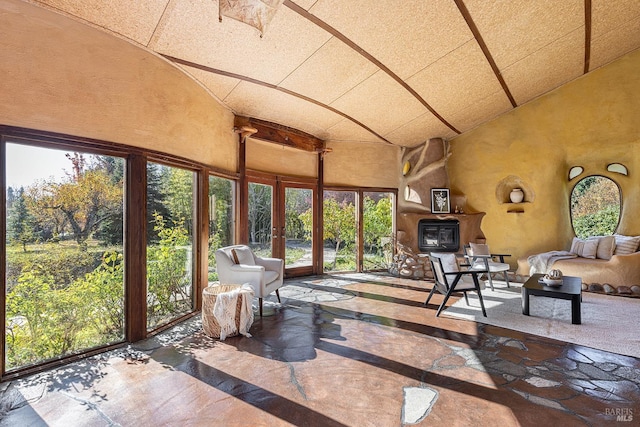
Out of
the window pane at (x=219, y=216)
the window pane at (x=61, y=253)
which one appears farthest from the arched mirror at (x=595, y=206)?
the window pane at (x=61, y=253)

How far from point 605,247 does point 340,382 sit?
19.2 ft

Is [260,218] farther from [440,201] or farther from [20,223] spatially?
[440,201]

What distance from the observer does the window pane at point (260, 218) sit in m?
6.01

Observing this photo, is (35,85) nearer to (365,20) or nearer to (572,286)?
(365,20)

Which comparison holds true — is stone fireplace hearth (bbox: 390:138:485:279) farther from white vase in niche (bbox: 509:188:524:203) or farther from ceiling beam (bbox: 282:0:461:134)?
ceiling beam (bbox: 282:0:461:134)

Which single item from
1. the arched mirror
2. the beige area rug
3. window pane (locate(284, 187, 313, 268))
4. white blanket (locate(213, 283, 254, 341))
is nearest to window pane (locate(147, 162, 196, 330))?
white blanket (locate(213, 283, 254, 341))

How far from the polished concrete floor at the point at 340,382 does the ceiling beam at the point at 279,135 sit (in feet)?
10.3

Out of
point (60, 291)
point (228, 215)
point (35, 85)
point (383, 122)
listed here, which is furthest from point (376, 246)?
point (35, 85)

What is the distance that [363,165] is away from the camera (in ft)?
24.3

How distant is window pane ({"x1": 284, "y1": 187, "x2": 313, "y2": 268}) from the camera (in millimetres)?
6680

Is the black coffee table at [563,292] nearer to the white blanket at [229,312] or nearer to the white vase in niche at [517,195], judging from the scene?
the white vase in niche at [517,195]

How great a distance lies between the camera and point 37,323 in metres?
2.83

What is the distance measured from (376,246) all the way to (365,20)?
196 inches

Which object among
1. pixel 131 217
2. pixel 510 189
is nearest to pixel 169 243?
pixel 131 217
